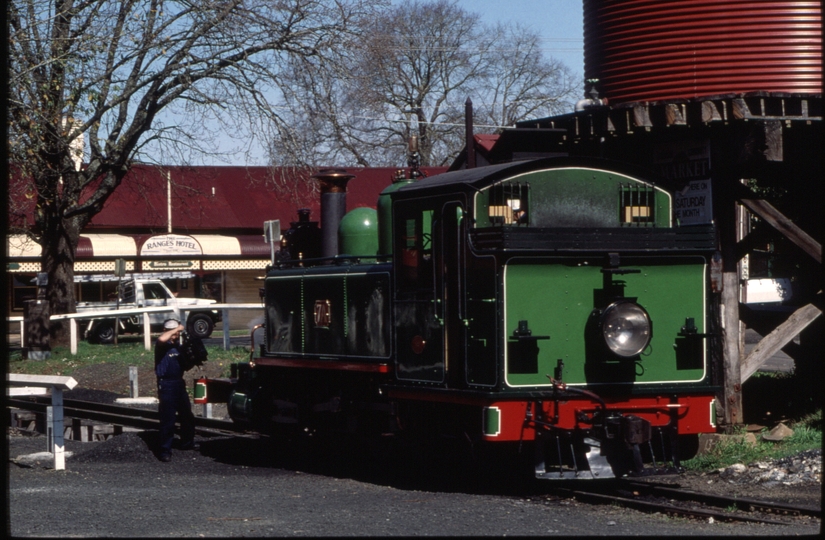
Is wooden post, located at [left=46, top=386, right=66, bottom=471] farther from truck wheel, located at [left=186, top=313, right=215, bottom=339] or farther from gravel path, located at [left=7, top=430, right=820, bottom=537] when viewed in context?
truck wheel, located at [left=186, top=313, right=215, bottom=339]

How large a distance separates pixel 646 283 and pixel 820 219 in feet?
12.6

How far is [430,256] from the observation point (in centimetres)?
1041

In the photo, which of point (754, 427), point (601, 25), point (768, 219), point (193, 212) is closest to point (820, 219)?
point (768, 219)

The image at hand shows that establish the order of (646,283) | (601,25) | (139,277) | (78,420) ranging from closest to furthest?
(646,283) < (601,25) < (78,420) < (139,277)

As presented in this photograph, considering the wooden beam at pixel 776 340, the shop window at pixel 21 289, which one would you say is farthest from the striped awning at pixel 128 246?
the wooden beam at pixel 776 340

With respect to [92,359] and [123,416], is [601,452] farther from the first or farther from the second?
[92,359]

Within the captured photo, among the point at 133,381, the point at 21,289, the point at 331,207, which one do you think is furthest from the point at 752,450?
the point at 21,289

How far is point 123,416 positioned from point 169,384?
443 cm

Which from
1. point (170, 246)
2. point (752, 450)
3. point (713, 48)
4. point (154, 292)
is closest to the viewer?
point (752, 450)

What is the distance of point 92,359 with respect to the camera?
25.4 meters

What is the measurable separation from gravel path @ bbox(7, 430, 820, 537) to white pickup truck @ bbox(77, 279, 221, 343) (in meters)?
21.3

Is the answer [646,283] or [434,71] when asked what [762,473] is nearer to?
[646,283]

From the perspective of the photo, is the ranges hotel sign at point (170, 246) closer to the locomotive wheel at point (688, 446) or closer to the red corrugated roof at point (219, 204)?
the red corrugated roof at point (219, 204)

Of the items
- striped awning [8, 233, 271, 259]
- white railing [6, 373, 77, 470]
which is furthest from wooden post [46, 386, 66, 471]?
striped awning [8, 233, 271, 259]
